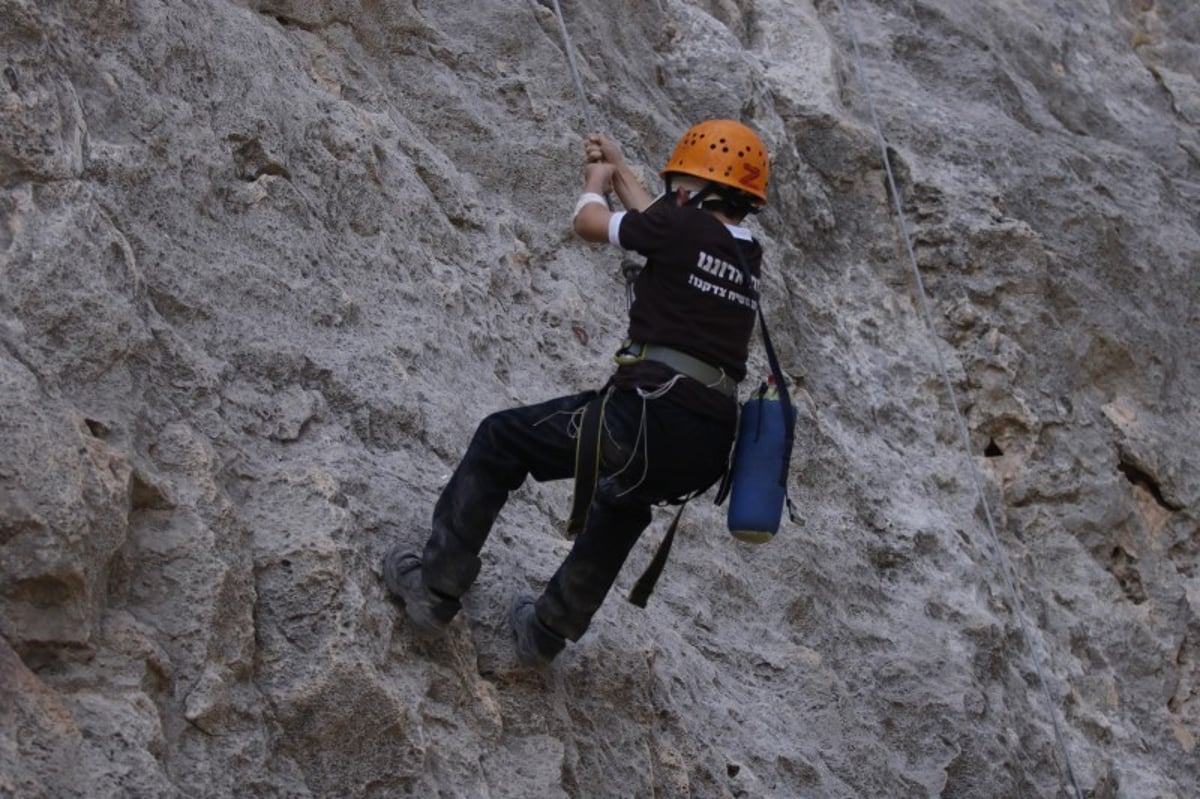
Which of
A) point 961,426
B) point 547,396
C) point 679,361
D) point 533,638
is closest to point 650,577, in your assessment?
point 533,638

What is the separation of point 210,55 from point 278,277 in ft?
2.97

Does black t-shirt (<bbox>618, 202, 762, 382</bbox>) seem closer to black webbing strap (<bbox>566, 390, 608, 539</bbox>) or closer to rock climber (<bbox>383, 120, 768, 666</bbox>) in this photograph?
rock climber (<bbox>383, 120, 768, 666</bbox>)

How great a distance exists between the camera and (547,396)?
7.10 metres

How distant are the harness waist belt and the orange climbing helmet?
0.57 m

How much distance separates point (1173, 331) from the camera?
1095 cm

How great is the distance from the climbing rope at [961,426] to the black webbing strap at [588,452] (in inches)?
142

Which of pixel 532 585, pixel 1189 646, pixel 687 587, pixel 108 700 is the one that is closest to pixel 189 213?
pixel 532 585

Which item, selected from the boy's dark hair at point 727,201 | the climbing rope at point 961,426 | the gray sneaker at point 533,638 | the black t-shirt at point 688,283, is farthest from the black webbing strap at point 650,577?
the climbing rope at point 961,426

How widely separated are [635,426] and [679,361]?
23 cm

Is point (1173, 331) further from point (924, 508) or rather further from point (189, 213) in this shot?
point (189, 213)

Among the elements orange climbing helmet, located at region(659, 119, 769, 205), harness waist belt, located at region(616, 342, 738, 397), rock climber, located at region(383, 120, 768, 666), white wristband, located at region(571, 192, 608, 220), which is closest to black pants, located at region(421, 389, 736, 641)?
rock climber, located at region(383, 120, 768, 666)

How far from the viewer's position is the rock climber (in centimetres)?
518

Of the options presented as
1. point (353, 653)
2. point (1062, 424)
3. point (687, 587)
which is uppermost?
point (353, 653)

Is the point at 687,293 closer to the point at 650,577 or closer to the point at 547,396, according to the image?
the point at 650,577
